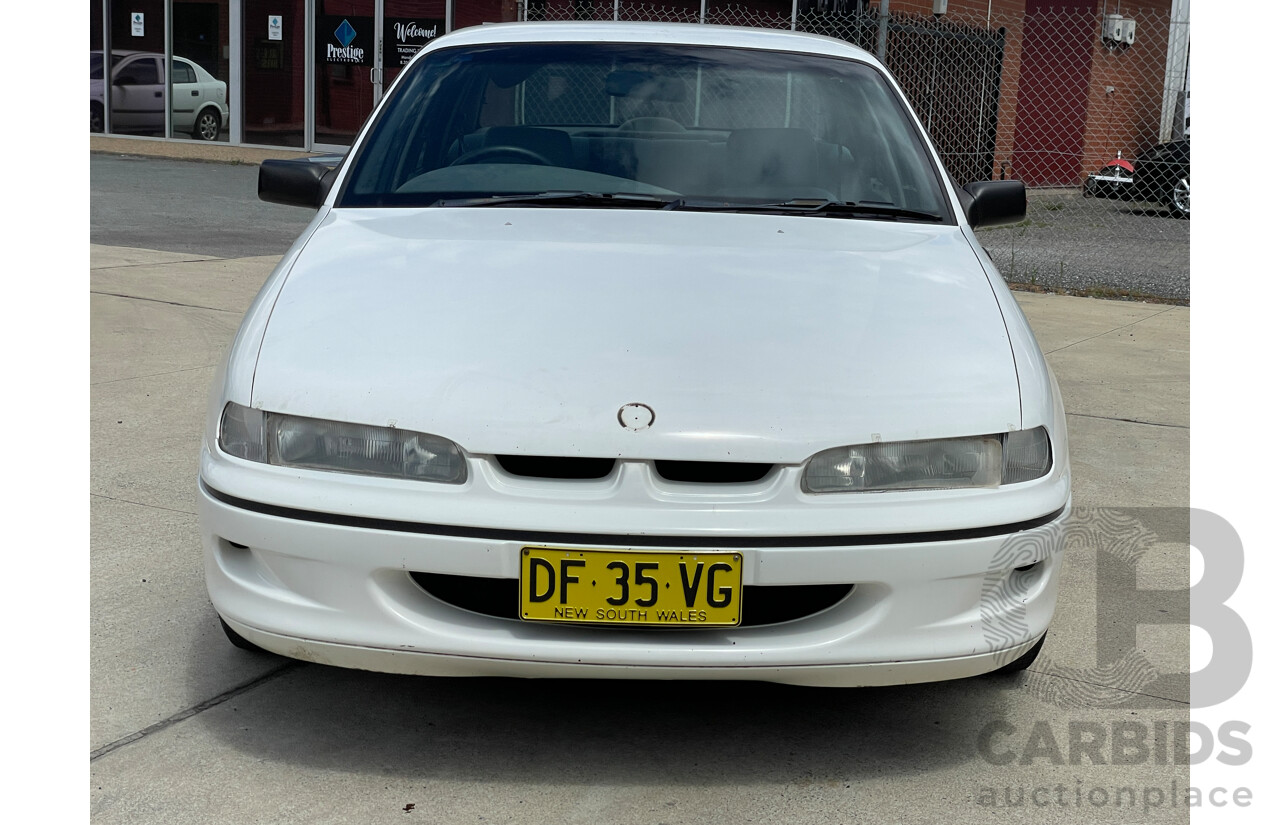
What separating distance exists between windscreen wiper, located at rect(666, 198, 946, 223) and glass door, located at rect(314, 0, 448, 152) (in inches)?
622

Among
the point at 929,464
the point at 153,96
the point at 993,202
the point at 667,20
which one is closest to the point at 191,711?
the point at 929,464

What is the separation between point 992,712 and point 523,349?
1.34 meters

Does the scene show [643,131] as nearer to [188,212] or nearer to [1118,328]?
[1118,328]

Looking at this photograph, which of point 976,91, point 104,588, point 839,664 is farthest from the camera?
point 976,91

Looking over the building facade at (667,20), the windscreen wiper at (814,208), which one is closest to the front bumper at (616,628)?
the windscreen wiper at (814,208)

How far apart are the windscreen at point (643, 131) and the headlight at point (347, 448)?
41.2 inches

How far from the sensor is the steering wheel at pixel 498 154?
3.54 metres

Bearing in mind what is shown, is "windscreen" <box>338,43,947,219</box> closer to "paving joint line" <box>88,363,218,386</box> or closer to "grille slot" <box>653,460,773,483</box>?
"grille slot" <box>653,460,773,483</box>

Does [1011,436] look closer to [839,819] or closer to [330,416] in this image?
[839,819]

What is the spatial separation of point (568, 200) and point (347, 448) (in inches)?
44.5

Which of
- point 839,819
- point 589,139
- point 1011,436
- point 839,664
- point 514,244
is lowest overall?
point 839,819

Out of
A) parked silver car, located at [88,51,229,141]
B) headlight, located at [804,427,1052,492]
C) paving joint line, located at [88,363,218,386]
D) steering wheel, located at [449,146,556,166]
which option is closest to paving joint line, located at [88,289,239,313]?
paving joint line, located at [88,363,218,386]
